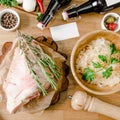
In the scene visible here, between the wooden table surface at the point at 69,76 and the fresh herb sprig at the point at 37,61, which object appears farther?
the wooden table surface at the point at 69,76

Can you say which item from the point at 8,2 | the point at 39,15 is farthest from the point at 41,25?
the point at 8,2

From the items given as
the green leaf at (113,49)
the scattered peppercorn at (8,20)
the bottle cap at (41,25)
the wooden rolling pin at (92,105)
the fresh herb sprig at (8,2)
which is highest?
the fresh herb sprig at (8,2)

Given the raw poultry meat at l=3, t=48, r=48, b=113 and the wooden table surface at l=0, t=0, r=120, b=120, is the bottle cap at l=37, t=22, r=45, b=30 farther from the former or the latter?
the raw poultry meat at l=3, t=48, r=48, b=113

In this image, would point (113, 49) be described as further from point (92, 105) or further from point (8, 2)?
point (8, 2)

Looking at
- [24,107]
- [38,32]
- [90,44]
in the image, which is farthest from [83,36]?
[24,107]

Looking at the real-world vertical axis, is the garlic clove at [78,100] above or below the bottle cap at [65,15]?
below

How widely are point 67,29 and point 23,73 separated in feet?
0.85

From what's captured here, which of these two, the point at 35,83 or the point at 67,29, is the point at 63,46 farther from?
the point at 35,83

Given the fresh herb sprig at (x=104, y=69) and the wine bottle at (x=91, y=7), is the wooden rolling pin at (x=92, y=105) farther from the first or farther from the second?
the wine bottle at (x=91, y=7)

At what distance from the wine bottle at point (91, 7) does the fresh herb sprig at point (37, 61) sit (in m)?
0.20

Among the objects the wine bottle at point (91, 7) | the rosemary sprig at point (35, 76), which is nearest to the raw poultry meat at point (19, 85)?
the rosemary sprig at point (35, 76)

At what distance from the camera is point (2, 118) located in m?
1.75

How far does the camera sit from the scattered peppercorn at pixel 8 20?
5.78ft

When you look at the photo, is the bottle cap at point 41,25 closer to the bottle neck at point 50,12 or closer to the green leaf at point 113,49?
the bottle neck at point 50,12
